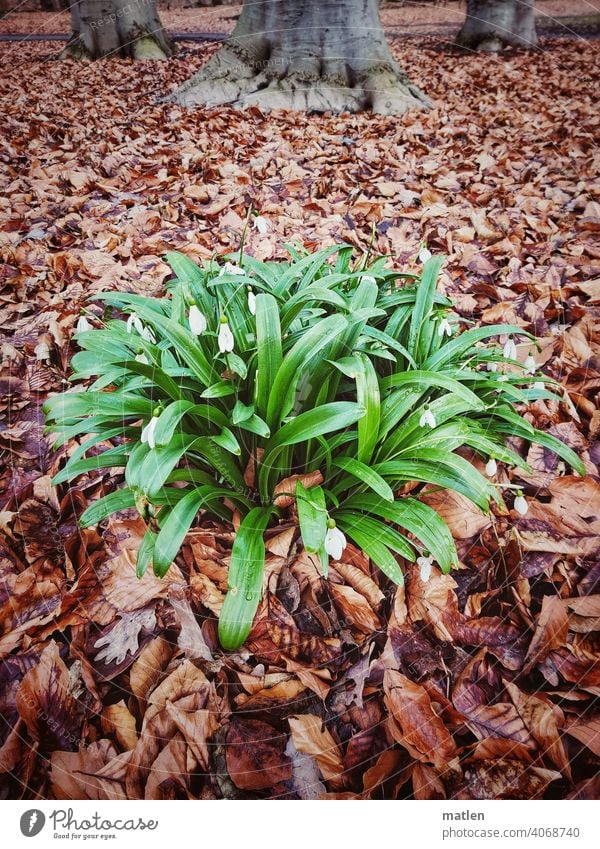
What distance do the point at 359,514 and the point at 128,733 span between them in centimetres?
57

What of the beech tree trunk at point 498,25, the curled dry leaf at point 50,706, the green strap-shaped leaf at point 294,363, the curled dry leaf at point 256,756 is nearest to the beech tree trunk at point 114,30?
the beech tree trunk at point 498,25

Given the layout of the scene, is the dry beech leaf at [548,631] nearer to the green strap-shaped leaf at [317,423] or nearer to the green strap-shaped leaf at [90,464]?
the green strap-shaped leaf at [317,423]

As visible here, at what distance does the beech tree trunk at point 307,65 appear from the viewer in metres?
1.45

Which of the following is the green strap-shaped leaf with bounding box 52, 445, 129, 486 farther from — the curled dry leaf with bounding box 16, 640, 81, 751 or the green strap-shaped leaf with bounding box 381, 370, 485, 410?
the green strap-shaped leaf with bounding box 381, 370, 485, 410

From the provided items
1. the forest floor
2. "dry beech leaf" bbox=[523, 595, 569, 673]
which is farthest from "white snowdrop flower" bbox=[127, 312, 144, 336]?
"dry beech leaf" bbox=[523, 595, 569, 673]

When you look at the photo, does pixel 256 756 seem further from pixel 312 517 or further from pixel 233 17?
pixel 233 17

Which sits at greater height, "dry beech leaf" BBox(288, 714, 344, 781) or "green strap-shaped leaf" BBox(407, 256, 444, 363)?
"green strap-shaped leaf" BBox(407, 256, 444, 363)

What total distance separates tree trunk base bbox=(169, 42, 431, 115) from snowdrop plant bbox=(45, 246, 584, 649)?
2.84 ft

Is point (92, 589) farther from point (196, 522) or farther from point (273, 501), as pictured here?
point (273, 501)

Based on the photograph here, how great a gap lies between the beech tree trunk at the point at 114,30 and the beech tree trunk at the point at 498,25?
104 centimetres

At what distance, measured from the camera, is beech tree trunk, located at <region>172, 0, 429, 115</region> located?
1450mm

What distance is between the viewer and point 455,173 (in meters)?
1.72
